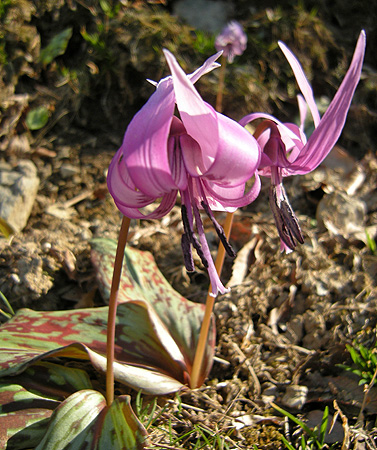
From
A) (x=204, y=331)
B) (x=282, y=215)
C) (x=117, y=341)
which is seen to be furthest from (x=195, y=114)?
(x=117, y=341)

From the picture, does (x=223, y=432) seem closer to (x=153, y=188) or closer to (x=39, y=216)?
(x=153, y=188)

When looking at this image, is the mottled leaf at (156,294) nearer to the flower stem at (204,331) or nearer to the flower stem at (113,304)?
the flower stem at (204,331)

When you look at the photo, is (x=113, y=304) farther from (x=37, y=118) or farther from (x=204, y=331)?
(x=37, y=118)

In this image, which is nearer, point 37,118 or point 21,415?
point 21,415

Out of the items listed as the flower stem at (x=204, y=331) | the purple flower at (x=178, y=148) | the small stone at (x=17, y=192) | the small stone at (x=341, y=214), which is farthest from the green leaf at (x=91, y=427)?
the small stone at (x=341, y=214)

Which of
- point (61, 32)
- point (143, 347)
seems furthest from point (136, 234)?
point (61, 32)

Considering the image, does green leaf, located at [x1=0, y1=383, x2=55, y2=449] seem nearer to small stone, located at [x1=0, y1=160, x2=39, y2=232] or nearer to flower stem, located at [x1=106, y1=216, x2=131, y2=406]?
flower stem, located at [x1=106, y1=216, x2=131, y2=406]
